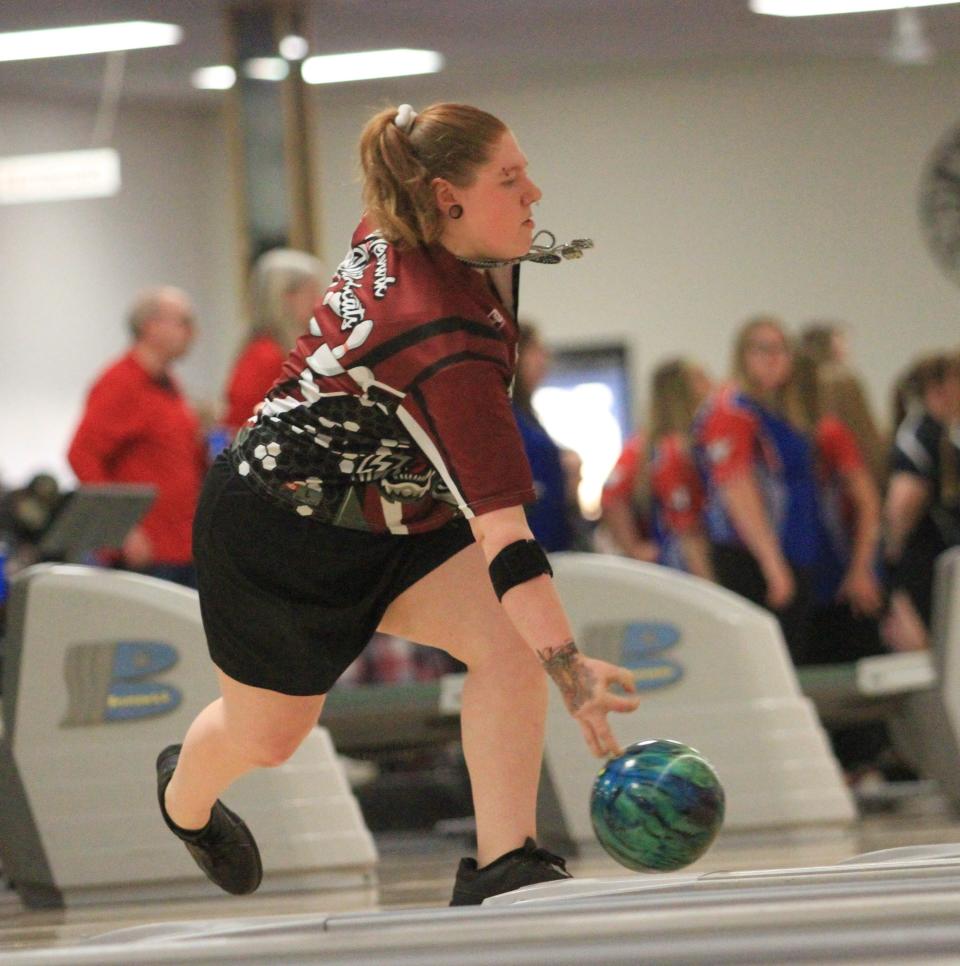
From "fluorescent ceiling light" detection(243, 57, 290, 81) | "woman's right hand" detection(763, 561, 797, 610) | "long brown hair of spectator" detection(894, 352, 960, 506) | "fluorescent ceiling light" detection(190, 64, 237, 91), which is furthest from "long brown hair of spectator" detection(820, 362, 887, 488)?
"fluorescent ceiling light" detection(190, 64, 237, 91)

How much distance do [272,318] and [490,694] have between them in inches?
123

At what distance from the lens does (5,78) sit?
486 inches

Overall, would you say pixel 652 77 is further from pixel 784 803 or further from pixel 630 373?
pixel 784 803

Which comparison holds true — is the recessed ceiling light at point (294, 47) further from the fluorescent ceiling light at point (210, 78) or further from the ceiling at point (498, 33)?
the fluorescent ceiling light at point (210, 78)

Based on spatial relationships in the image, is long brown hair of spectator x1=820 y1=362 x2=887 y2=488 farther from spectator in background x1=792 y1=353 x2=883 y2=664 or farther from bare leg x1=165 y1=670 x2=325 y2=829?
bare leg x1=165 y1=670 x2=325 y2=829

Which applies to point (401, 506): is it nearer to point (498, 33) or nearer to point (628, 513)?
point (628, 513)

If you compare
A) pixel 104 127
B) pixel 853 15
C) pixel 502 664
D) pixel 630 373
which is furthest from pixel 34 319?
pixel 502 664

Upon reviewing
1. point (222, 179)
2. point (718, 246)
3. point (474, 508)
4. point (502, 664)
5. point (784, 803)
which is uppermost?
point (222, 179)

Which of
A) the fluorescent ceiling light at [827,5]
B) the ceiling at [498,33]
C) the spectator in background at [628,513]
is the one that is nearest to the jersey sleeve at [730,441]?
the spectator in background at [628,513]

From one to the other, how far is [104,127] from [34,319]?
1552 mm

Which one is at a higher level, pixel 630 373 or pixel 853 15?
pixel 853 15

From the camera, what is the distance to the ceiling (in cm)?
1073

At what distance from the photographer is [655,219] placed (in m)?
12.8

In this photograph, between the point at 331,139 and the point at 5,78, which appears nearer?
the point at 5,78
